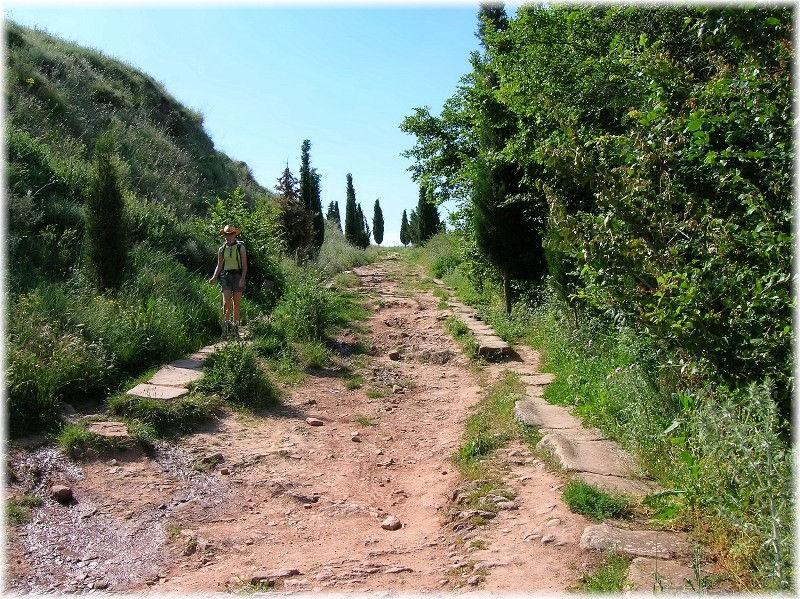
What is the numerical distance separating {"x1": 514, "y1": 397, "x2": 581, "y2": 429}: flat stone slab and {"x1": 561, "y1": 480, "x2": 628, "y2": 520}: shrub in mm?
1504

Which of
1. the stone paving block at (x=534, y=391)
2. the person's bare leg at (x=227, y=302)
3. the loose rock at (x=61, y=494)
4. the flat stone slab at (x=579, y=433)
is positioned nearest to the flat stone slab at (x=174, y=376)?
the loose rock at (x=61, y=494)

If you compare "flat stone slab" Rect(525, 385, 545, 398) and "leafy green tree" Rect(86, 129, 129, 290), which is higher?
"leafy green tree" Rect(86, 129, 129, 290)

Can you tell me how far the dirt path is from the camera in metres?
3.27

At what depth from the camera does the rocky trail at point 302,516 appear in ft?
10.7

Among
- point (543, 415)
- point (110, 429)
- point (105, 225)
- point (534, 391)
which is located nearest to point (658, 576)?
point (543, 415)

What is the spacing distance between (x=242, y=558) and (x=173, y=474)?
1485 millimetres

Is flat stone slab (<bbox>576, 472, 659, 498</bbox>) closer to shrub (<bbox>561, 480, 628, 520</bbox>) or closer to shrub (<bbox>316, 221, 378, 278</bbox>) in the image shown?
shrub (<bbox>561, 480, 628, 520</bbox>)

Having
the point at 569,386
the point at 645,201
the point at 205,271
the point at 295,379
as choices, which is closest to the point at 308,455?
the point at 295,379

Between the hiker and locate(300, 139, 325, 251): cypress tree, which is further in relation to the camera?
locate(300, 139, 325, 251): cypress tree

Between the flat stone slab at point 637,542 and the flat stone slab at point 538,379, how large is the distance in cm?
374

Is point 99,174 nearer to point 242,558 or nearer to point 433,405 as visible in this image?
point 433,405

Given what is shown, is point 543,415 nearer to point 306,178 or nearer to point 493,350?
point 493,350

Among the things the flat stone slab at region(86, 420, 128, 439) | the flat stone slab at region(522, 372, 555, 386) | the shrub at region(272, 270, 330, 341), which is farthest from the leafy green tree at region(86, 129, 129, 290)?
the flat stone slab at region(522, 372, 555, 386)

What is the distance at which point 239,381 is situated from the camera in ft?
21.7
